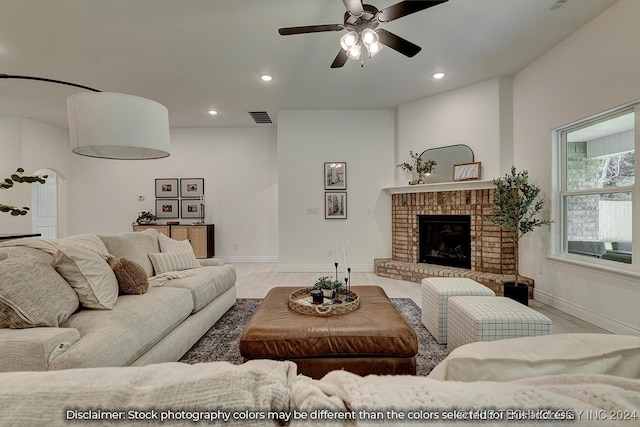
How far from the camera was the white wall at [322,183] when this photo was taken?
5148 mm

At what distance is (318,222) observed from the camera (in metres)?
5.18

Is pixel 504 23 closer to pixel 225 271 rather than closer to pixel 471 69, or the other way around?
pixel 471 69

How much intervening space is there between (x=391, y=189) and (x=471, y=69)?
2090 millimetres

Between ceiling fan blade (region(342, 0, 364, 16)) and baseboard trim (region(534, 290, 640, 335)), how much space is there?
3.51 m

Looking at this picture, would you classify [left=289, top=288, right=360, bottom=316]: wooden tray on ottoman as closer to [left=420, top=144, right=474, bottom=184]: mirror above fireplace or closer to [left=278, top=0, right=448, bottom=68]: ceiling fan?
[left=278, top=0, right=448, bottom=68]: ceiling fan

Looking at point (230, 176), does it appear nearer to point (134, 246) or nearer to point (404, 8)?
point (134, 246)

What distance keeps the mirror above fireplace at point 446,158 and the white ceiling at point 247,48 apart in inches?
36.3

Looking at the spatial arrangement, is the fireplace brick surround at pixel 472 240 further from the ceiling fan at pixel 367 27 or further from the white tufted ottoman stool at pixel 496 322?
the ceiling fan at pixel 367 27

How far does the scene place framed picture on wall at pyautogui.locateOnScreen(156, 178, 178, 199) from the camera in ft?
20.6

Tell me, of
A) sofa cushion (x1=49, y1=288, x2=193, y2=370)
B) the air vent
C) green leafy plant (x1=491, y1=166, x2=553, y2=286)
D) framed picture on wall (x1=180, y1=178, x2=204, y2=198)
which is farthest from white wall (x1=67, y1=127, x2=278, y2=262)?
green leafy plant (x1=491, y1=166, x2=553, y2=286)

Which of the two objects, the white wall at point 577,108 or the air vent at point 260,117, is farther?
the air vent at point 260,117

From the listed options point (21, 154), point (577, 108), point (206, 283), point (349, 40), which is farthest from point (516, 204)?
point (21, 154)

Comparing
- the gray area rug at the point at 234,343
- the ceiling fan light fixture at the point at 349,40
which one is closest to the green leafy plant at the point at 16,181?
the gray area rug at the point at 234,343

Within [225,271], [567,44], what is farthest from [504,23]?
[225,271]
